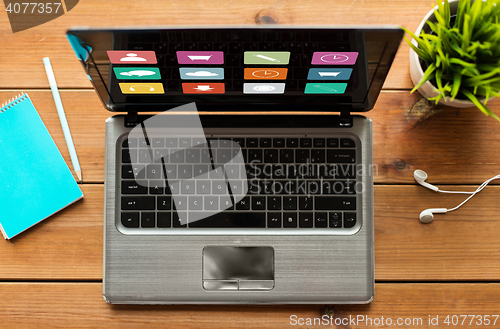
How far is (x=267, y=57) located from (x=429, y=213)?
0.45 metres

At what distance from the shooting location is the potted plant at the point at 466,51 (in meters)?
0.55

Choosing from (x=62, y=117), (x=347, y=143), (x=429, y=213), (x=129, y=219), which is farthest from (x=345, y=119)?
(x=62, y=117)

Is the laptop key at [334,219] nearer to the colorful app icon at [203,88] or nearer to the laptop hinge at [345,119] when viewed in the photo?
the laptop hinge at [345,119]

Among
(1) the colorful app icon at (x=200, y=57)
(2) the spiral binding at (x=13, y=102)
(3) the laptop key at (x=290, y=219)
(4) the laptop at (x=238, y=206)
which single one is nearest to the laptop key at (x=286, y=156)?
(4) the laptop at (x=238, y=206)

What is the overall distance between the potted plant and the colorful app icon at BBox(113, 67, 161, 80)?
0.42 meters

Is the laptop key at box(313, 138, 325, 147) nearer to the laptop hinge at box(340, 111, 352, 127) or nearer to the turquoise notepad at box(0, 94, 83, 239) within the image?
the laptop hinge at box(340, 111, 352, 127)

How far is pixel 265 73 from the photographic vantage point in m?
0.60

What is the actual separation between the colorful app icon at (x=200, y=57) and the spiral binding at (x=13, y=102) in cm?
40

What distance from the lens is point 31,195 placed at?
0.71 metres

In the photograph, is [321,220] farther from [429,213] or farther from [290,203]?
[429,213]

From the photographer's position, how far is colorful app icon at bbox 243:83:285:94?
62cm

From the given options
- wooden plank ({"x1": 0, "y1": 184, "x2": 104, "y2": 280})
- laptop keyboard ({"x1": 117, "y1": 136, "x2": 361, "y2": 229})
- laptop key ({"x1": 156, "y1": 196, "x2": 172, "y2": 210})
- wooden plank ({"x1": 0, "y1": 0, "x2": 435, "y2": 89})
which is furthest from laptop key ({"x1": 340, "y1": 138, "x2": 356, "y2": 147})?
wooden plank ({"x1": 0, "y1": 184, "x2": 104, "y2": 280})

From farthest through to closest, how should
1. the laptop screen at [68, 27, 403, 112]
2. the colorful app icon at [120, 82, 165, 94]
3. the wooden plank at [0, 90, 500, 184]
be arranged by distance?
the wooden plank at [0, 90, 500, 184] < the colorful app icon at [120, 82, 165, 94] < the laptop screen at [68, 27, 403, 112]

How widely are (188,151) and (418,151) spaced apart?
482 mm
